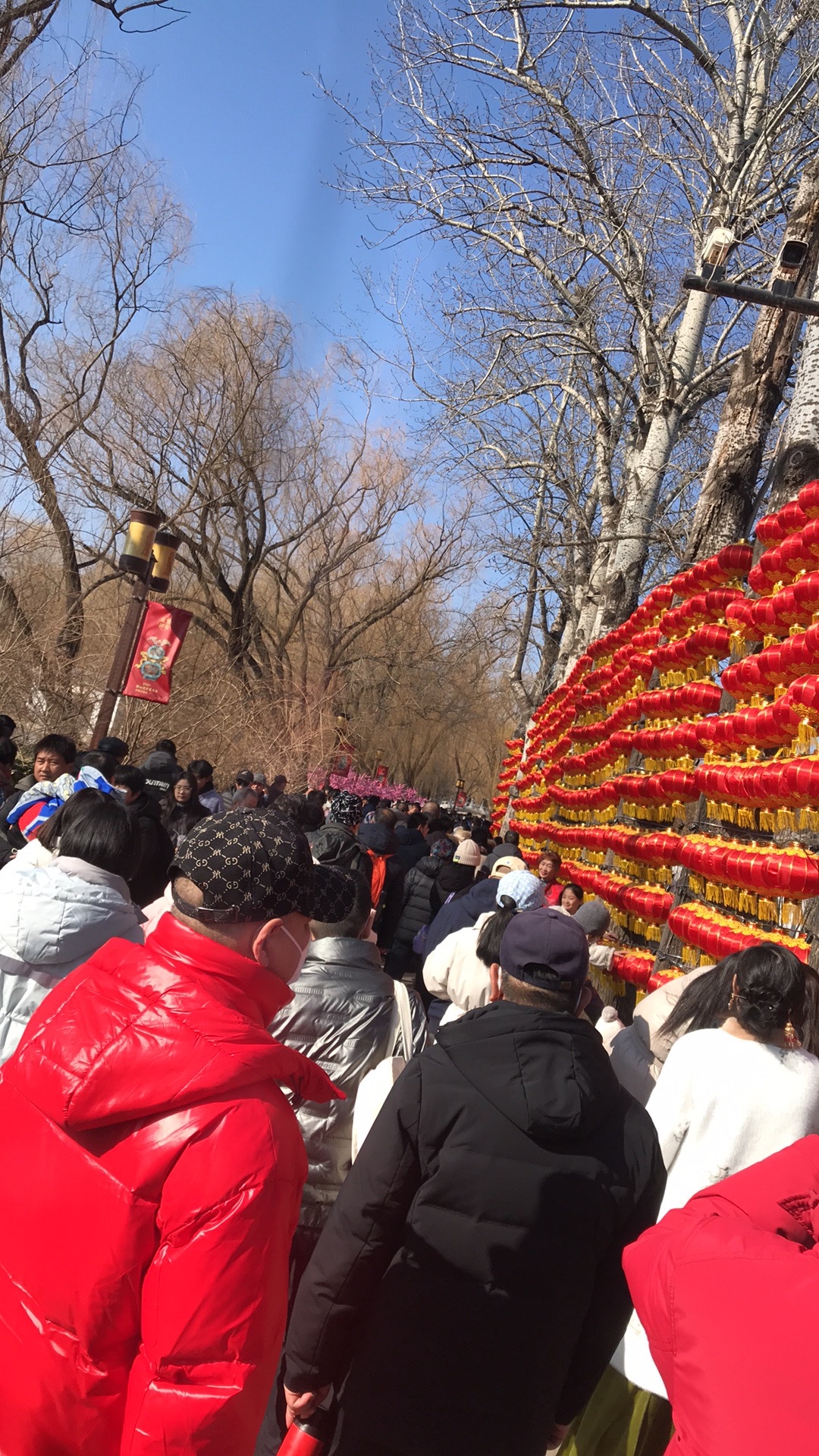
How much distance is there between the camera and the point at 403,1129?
2.32 metres

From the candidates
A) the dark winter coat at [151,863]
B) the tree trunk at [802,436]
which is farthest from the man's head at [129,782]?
the tree trunk at [802,436]

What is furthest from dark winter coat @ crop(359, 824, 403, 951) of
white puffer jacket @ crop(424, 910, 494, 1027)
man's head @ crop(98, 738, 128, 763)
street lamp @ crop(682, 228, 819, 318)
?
street lamp @ crop(682, 228, 819, 318)

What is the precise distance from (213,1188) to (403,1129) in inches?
31.9

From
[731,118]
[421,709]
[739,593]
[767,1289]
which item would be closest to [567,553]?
[731,118]

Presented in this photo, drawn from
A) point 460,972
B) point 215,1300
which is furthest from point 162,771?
point 215,1300

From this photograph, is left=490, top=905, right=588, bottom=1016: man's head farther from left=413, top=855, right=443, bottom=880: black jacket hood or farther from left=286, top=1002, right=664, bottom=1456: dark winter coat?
left=413, top=855, right=443, bottom=880: black jacket hood

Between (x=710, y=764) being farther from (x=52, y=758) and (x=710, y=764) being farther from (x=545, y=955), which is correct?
(x=545, y=955)

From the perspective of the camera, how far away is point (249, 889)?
188 cm

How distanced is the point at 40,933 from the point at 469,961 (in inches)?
77.6

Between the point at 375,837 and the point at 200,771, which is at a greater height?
the point at 200,771

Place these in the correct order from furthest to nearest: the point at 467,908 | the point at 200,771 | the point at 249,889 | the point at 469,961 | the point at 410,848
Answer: the point at 410,848 < the point at 200,771 < the point at 467,908 < the point at 469,961 < the point at 249,889

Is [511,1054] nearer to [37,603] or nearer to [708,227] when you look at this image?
[708,227]

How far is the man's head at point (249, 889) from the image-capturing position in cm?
187

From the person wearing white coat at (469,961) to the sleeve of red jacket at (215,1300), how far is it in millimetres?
2651
